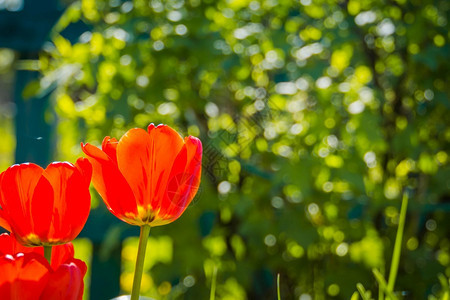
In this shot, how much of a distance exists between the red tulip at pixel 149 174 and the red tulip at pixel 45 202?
2 cm

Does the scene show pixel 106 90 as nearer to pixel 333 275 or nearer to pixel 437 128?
pixel 333 275

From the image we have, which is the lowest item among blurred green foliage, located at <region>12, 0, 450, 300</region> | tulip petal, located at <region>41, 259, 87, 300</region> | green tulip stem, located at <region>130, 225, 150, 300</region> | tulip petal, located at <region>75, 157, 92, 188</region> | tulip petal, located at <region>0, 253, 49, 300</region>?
blurred green foliage, located at <region>12, 0, 450, 300</region>

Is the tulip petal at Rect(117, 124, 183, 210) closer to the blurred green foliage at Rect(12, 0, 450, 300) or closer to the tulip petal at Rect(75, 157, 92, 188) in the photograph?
the tulip petal at Rect(75, 157, 92, 188)

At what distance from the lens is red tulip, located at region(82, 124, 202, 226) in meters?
0.45

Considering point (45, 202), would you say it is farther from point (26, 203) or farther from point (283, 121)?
point (283, 121)

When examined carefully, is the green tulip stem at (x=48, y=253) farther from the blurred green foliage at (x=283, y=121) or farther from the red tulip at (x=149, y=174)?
the blurred green foliage at (x=283, y=121)

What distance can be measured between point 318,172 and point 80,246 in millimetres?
838

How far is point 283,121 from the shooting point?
158 cm

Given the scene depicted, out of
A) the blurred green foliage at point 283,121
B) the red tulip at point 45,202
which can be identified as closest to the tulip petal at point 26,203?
the red tulip at point 45,202

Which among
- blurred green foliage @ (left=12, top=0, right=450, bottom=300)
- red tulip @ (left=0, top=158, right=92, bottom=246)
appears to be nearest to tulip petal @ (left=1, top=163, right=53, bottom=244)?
red tulip @ (left=0, top=158, right=92, bottom=246)

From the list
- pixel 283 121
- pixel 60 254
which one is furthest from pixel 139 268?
pixel 283 121

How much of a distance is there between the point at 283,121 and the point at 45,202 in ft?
3.87

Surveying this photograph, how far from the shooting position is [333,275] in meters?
1.58

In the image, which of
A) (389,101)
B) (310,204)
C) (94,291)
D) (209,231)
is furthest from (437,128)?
(94,291)
